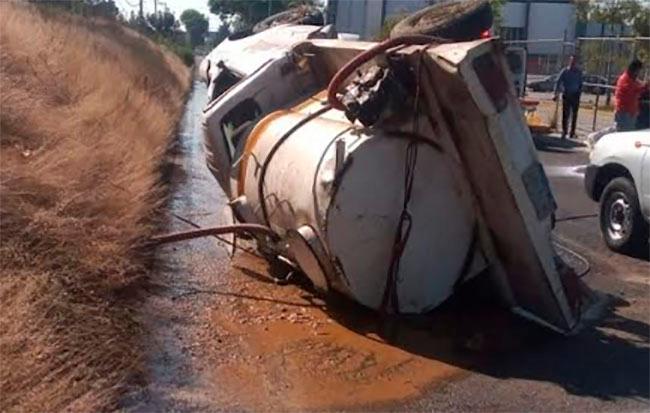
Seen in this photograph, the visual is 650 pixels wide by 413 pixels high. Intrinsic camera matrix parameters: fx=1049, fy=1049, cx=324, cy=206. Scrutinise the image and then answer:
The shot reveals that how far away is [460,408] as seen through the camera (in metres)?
5.54

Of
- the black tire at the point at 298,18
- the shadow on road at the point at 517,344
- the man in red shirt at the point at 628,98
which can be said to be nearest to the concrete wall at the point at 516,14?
the man in red shirt at the point at 628,98

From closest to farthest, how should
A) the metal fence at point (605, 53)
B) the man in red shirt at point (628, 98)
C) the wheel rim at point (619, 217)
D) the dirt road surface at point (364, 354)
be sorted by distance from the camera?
the dirt road surface at point (364, 354) < the wheel rim at point (619, 217) < the man in red shirt at point (628, 98) < the metal fence at point (605, 53)

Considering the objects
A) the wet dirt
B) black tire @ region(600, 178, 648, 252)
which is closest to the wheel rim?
black tire @ region(600, 178, 648, 252)

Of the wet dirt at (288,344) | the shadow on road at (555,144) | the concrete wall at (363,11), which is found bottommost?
the wet dirt at (288,344)

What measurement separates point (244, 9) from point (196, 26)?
44701 mm

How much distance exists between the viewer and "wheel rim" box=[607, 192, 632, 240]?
9508 mm

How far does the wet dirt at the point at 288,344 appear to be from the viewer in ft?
18.6

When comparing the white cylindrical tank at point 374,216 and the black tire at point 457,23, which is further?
the black tire at point 457,23

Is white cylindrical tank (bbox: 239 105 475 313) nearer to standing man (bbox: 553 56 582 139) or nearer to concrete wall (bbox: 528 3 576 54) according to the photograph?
standing man (bbox: 553 56 582 139)

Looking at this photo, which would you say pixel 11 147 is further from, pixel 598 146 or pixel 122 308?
pixel 598 146

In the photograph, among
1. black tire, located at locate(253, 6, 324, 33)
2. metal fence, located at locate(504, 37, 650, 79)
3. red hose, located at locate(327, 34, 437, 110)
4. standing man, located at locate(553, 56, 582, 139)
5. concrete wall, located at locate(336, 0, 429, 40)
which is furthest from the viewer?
concrete wall, located at locate(336, 0, 429, 40)

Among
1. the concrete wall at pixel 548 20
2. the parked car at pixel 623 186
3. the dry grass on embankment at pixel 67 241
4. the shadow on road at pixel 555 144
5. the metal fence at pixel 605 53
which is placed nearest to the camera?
the dry grass on embankment at pixel 67 241

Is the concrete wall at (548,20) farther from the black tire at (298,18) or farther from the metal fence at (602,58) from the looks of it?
the black tire at (298,18)

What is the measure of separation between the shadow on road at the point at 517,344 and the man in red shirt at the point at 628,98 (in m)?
8.57
